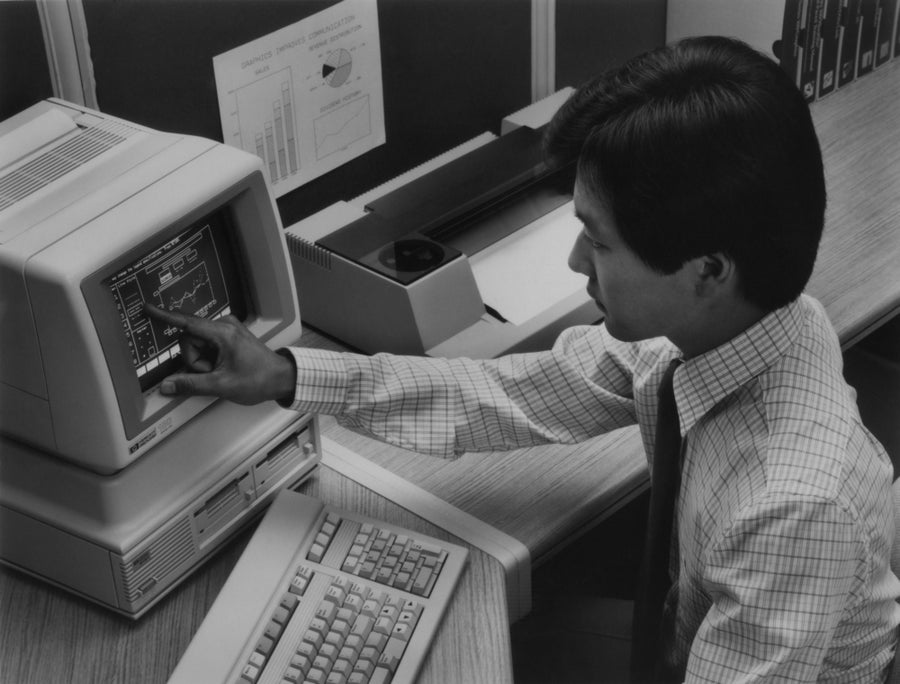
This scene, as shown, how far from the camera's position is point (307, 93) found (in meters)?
1.56

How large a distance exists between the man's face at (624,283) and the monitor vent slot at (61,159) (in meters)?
0.45

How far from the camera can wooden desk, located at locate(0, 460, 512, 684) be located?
1.05m

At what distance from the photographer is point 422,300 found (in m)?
1.38

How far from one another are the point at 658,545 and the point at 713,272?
1.08 feet

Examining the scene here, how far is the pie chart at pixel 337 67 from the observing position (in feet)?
5.15

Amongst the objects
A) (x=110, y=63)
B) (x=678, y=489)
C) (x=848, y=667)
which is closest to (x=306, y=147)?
(x=110, y=63)

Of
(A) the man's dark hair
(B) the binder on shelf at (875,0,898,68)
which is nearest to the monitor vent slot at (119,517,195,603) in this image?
(A) the man's dark hair

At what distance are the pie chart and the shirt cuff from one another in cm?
51

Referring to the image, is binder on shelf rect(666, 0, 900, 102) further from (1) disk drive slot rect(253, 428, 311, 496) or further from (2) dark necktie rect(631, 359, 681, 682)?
(1) disk drive slot rect(253, 428, 311, 496)

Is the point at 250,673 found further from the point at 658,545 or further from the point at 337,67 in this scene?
the point at 337,67

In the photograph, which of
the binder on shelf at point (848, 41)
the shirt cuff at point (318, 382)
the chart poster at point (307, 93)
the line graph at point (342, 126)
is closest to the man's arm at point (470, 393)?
the shirt cuff at point (318, 382)

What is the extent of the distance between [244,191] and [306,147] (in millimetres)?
509

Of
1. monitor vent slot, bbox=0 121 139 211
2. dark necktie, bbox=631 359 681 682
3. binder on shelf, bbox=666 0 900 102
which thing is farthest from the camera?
binder on shelf, bbox=666 0 900 102

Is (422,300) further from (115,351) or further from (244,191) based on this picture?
(115,351)
